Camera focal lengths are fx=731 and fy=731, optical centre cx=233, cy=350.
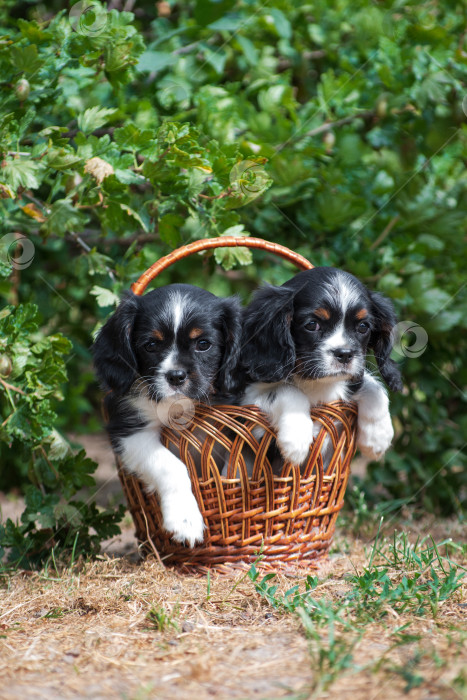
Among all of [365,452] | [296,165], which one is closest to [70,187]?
[296,165]

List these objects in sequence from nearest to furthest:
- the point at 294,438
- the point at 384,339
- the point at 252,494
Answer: the point at 294,438, the point at 252,494, the point at 384,339

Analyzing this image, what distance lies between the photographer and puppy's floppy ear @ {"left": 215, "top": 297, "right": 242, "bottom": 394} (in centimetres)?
332

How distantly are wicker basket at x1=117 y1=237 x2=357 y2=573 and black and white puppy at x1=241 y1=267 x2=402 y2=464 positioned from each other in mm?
102

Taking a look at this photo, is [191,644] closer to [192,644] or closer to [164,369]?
[192,644]

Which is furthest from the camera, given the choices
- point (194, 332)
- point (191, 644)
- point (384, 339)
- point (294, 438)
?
point (384, 339)

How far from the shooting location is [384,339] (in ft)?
11.6

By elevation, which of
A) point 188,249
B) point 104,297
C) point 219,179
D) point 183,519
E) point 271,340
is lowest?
point 183,519

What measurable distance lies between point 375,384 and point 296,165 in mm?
1491

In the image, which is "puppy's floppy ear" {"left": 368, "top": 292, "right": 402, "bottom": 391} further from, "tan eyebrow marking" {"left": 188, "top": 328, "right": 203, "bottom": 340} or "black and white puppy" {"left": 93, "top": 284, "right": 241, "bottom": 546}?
"tan eyebrow marking" {"left": 188, "top": 328, "right": 203, "bottom": 340}

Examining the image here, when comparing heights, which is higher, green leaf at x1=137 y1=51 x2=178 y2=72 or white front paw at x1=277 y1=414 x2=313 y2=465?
green leaf at x1=137 y1=51 x2=178 y2=72

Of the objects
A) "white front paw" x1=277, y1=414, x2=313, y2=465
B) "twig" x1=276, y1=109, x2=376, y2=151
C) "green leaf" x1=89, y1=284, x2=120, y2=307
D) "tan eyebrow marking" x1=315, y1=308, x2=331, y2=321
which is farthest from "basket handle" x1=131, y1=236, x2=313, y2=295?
"twig" x1=276, y1=109, x2=376, y2=151

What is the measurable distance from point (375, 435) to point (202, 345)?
0.87 meters

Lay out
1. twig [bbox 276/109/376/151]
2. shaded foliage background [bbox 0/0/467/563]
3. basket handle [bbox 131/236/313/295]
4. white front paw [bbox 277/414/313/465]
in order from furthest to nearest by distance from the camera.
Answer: twig [bbox 276/109/376/151] → shaded foliage background [bbox 0/0/467/563] → basket handle [bbox 131/236/313/295] → white front paw [bbox 277/414/313/465]

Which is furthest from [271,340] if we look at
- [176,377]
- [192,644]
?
[192,644]
